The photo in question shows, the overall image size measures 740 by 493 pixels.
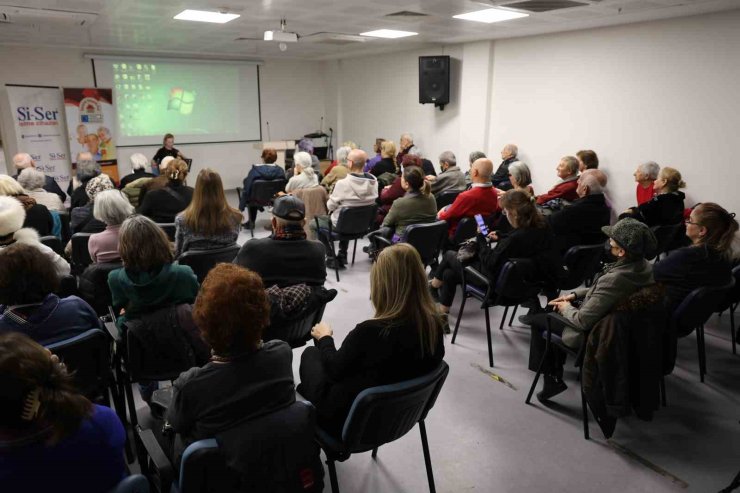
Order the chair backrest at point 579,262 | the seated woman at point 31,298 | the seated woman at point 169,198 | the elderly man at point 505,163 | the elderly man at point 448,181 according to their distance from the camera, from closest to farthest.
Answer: the seated woman at point 31,298 < the chair backrest at point 579,262 < the seated woman at point 169,198 < the elderly man at point 448,181 < the elderly man at point 505,163

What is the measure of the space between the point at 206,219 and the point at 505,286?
6.84 ft

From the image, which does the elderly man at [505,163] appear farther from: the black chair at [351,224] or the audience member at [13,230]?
the audience member at [13,230]

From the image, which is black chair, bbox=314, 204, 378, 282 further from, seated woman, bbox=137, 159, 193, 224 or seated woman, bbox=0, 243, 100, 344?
seated woman, bbox=0, 243, 100, 344

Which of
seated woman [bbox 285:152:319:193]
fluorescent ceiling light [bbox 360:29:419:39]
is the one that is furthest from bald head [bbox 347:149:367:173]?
fluorescent ceiling light [bbox 360:29:419:39]

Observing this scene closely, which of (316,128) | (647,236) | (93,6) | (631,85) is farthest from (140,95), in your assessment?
(647,236)

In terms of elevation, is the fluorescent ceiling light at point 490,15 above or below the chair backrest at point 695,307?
A: above

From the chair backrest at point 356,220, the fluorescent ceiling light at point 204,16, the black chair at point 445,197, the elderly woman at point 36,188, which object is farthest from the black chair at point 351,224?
the fluorescent ceiling light at point 204,16

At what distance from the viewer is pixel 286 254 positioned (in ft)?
8.48

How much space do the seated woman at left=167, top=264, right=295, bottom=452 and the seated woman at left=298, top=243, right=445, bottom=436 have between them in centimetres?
30

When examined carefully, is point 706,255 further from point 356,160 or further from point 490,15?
point 490,15

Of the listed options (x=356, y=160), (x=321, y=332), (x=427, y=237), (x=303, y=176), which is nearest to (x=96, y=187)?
(x=303, y=176)

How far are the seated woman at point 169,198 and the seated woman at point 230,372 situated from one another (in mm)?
3242

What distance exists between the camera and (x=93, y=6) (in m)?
4.77

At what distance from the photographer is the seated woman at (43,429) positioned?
3.72ft
